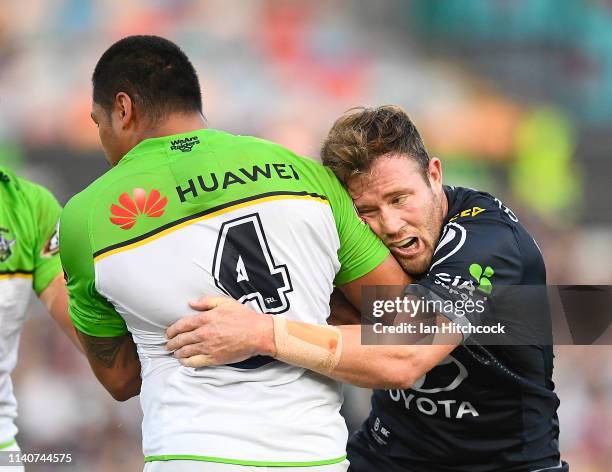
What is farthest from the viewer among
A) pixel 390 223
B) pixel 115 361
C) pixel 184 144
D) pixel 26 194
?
pixel 26 194

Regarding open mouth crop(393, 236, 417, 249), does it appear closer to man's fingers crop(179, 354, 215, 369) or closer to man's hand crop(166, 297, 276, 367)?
man's hand crop(166, 297, 276, 367)

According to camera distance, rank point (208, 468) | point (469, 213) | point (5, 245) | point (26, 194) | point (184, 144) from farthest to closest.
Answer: point (26, 194)
point (5, 245)
point (469, 213)
point (184, 144)
point (208, 468)

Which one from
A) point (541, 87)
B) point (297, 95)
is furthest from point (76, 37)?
point (541, 87)

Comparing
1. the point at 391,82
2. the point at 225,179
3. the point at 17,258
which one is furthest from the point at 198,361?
the point at 391,82

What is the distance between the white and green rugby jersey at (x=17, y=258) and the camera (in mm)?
4262

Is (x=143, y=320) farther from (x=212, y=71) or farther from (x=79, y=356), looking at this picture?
(x=212, y=71)

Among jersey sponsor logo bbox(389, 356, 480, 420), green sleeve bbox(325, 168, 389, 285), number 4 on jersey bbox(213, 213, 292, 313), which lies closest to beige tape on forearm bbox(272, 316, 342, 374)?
number 4 on jersey bbox(213, 213, 292, 313)

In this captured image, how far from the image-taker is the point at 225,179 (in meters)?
3.26

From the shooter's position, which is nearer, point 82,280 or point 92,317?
point 82,280

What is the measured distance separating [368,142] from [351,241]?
0.48 m

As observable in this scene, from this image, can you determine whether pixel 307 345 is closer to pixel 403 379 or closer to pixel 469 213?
pixel 403 379

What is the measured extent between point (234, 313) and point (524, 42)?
10.4m

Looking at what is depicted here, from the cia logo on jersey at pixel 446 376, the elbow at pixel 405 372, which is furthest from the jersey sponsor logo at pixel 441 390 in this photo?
the elbow at pixel 405 372

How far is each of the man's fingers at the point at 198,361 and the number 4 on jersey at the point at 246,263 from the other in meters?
0.23
